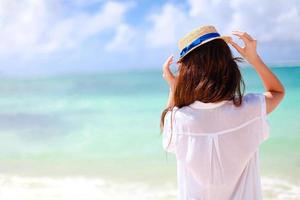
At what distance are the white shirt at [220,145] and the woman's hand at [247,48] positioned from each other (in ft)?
0.38

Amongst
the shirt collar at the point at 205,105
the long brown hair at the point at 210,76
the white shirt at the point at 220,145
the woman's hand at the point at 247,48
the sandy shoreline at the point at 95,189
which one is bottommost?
the sandy shoreline at the point at 95,189

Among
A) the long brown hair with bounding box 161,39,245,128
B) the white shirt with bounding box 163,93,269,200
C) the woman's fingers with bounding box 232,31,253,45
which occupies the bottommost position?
the white shirt with bounding box 163,93,269,200

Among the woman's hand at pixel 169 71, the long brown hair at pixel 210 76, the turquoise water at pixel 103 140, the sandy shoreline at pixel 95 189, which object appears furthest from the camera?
the turquoise water at pixel 103 140

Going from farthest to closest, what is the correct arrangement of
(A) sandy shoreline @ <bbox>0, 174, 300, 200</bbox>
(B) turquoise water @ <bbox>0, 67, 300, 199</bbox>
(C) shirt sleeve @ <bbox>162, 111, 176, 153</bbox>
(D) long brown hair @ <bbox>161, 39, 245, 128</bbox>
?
(B) turquoise water @ <bbox>0, 67, 300, 199</bbox>
(A) sandy shoreline @ <bbox>0, 174, 300, 200</bbox>
(C) shirt sleeve @ <bbox>162, 111, 176, 153</bbox>
(D) long brown hair @ <bbox>161, 39, 245, 128</bbox>

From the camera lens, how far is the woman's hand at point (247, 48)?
168 cm

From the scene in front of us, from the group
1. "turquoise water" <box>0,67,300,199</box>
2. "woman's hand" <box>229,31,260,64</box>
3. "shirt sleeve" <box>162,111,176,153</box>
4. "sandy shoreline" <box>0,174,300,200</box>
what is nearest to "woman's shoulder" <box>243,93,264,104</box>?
"woman's hand" <box>229,31,260,64</box>

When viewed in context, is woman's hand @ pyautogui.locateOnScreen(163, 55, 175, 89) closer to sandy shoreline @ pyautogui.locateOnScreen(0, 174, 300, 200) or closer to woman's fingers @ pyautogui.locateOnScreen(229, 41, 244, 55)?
woman's fingers @ pyautogui.locateOnScreen(229, 41, 244, 55)

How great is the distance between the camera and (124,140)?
796cm

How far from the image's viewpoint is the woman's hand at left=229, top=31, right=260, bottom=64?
1677 millimetres

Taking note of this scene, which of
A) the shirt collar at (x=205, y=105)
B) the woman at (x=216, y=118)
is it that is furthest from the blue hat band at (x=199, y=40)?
the shirt collar at (x=205, y=105)

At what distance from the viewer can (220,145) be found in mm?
1687

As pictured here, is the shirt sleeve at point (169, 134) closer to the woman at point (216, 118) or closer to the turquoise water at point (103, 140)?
the woman at point (216, 118)

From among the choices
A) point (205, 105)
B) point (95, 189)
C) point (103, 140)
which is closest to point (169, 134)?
point (205, 105)

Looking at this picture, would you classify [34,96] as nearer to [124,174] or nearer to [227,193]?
[124,174]
